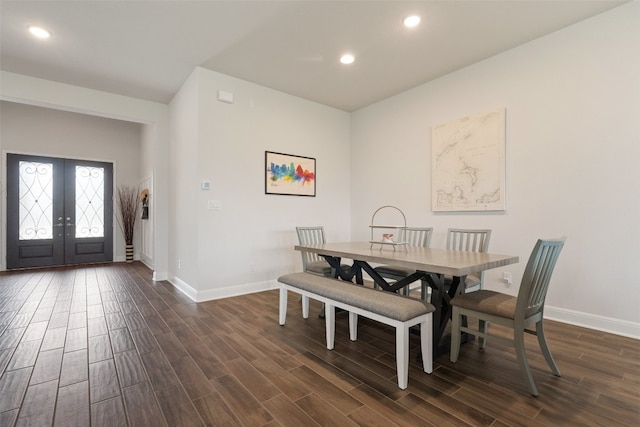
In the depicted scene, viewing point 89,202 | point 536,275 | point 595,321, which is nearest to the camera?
point 536,275

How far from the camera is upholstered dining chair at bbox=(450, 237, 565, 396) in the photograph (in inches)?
68.2

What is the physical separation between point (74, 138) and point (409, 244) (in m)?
7.28

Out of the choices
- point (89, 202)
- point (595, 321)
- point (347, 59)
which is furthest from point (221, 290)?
point (89, 202)

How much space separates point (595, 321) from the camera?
2.76 m

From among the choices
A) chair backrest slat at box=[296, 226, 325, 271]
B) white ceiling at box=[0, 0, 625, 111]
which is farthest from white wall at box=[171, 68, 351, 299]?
chair backrest slat at box=[296, 226, 325, 271]

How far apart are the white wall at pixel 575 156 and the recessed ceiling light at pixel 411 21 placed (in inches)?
48.3

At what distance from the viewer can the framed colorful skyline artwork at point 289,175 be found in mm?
4332

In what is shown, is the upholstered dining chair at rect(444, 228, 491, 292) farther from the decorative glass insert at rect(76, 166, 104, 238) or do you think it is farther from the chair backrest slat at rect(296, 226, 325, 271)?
the decorative glass insert at rect(76, 166, 104, 238)

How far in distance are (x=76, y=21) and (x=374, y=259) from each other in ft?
11.4

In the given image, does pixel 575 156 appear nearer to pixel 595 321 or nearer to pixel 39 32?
pixel 595 321

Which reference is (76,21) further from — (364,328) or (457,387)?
(457,387)

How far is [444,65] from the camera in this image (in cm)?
362

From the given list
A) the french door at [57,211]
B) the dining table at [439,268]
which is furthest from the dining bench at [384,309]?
the french door at [57,211]

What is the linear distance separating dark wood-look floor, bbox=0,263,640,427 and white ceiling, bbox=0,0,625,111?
2868mm
